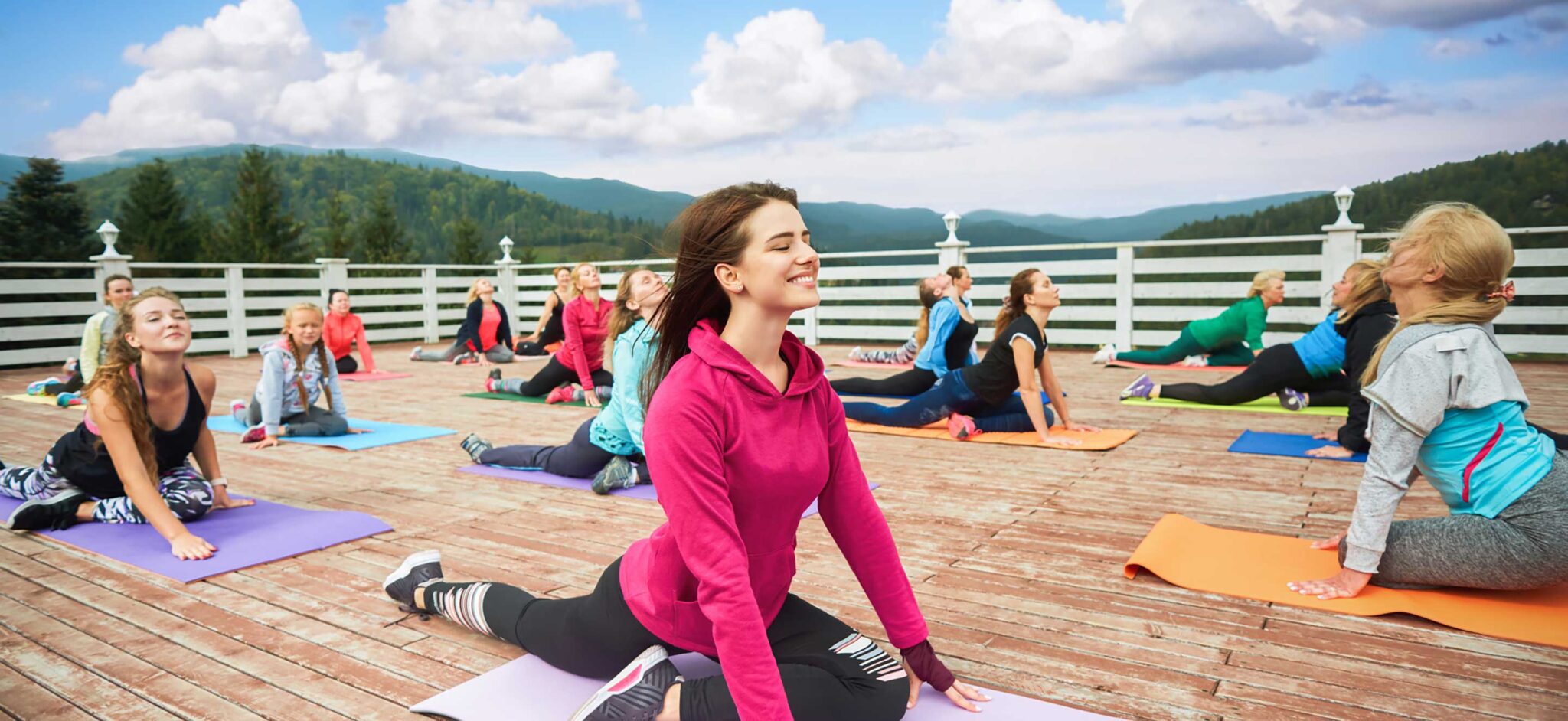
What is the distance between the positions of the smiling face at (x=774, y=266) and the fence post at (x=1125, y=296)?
28.1 feet

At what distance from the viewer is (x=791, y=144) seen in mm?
53188

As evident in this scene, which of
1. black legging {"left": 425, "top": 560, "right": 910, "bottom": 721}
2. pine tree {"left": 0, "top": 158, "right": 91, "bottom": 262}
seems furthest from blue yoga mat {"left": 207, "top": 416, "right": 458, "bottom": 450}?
pine tree {"left": 0, "top": 158, "right": 91, "bottom": 262}

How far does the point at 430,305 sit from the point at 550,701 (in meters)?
12.6

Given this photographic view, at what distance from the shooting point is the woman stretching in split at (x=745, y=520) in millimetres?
1255

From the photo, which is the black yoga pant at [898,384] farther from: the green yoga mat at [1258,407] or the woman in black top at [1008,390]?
the green yoga mat at [1258,407]

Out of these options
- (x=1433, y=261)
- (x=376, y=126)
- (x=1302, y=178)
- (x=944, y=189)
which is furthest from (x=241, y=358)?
(x=376, y=126)

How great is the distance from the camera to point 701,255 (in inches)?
55.4

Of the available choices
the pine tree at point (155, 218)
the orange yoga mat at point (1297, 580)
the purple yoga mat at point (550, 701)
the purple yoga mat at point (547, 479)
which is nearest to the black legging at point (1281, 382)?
the orange yoga mat at point (1297, 580)

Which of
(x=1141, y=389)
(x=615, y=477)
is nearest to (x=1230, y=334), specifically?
(x=1141, y=389)

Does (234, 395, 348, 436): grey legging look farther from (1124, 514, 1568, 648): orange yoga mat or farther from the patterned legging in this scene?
(1124, 514, 1568, 648): orange yoga mat

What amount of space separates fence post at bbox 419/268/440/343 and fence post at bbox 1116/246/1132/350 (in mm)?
9606

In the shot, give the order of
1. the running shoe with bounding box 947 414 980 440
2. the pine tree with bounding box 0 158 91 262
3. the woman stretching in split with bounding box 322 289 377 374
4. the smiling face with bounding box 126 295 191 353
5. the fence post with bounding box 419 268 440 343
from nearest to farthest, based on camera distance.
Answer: the smiling face with bounding box 126 295 191 353 < the running shoe with bounding box 947 414 980 440 < the woman stretching in split with bounding box 322 289 377 374 < the fence post with bounding box 419 268 440 343 < the pine tree with bounding box 0 158 91 262

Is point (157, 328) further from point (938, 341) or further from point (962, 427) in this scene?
point (938, 341)

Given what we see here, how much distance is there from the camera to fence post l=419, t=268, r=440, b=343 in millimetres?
13094
